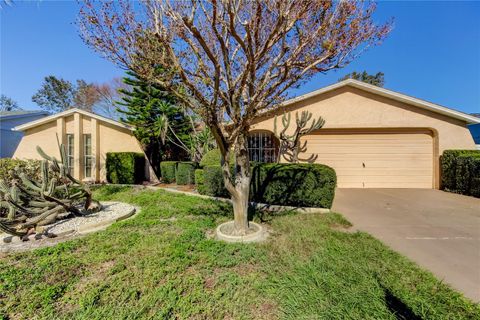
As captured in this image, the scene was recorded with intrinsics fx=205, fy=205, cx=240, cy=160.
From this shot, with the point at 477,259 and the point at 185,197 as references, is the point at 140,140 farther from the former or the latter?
the point at 477,259

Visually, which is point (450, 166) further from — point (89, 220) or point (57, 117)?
point (57, 117)

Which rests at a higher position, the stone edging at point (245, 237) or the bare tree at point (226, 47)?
the bare tree at point (226, 47)

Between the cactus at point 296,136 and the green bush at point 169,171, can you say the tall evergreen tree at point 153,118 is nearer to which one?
the green bush at point 169,171

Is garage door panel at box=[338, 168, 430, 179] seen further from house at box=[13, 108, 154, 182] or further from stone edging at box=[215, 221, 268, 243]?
house at box=[13, 108, 154, 182]

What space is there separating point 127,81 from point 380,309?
579 inches

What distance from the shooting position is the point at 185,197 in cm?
790

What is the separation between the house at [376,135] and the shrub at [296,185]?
3853mm

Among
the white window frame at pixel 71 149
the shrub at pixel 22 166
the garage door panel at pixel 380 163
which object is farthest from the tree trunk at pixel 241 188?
the white window frame at pixel 71 149

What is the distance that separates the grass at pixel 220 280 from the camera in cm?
233

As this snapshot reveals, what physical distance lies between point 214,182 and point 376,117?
825 centimetres

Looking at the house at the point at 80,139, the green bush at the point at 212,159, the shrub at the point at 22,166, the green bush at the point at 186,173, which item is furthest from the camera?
the house at the point at 80,139

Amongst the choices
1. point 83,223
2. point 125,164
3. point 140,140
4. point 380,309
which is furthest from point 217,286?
point 140,140

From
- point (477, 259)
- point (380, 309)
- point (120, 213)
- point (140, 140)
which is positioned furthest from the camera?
point (140, 140)

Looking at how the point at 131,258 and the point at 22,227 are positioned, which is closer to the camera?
the point at 131,258
